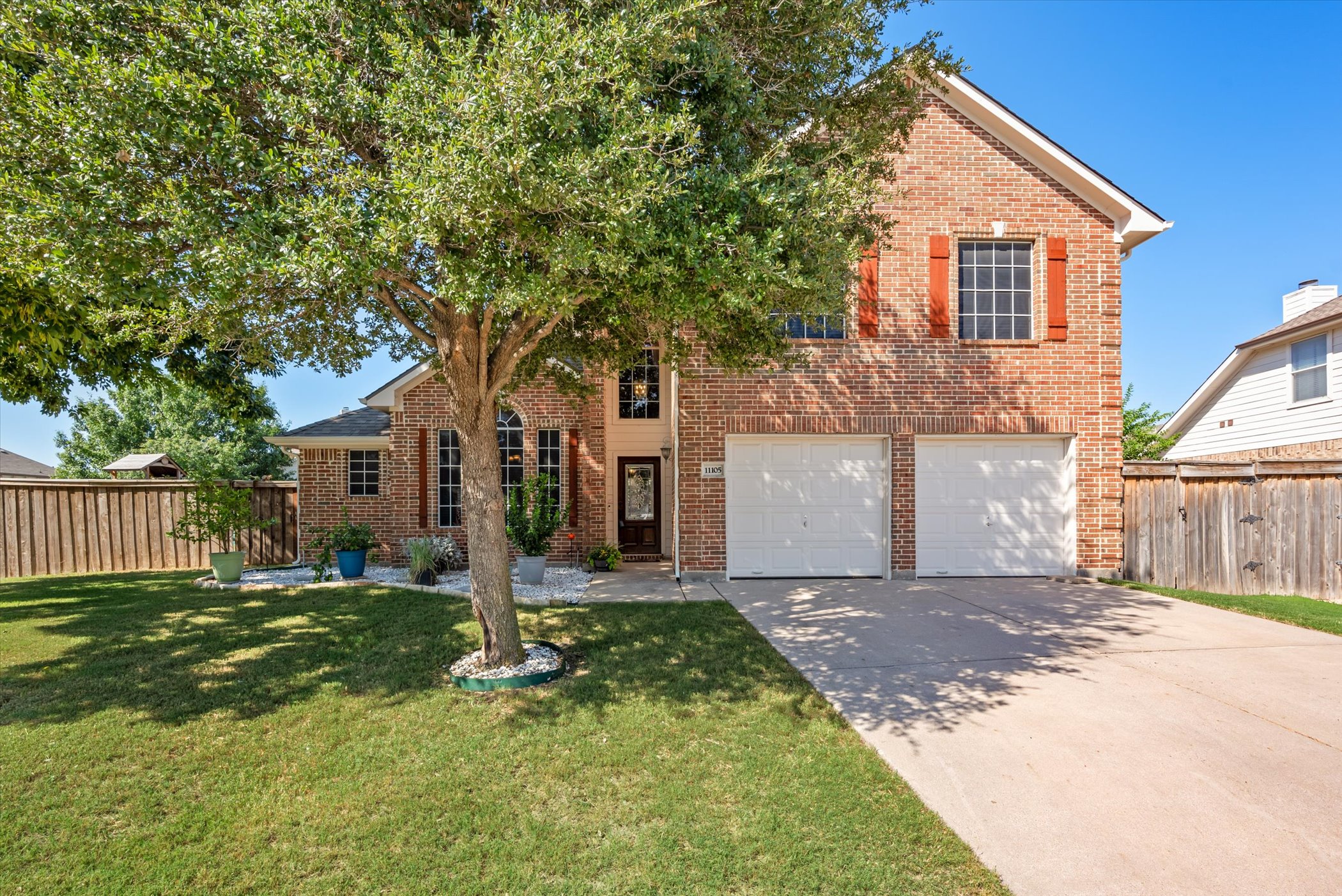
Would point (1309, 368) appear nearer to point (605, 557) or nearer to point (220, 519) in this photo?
point (605, 557)

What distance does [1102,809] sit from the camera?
3430 millimetres

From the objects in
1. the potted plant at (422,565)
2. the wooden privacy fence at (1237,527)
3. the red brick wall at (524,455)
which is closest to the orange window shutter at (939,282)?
the wooden privacy fence at (1237,527)

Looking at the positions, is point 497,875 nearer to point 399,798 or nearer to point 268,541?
point 399,798

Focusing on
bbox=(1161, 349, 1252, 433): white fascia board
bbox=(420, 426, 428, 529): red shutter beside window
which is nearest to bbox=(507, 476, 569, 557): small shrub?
bbox=(420, 426, 428, 529): red shutter beside window

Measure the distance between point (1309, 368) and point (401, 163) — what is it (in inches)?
673

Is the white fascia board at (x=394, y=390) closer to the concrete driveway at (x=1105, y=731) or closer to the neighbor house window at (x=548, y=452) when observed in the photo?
the neighbor house window at (x=548, y=452)

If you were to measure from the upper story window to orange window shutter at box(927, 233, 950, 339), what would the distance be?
5.11 metres

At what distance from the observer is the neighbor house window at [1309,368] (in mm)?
12555

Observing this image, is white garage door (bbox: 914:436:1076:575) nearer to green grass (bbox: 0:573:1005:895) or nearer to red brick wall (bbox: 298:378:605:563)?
green grass (bbox: 0:573:1005:895)

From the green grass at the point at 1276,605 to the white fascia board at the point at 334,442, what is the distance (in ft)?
42.2

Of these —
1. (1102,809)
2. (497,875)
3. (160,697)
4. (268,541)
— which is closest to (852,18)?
(1102,809)

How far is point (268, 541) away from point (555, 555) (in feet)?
20.2

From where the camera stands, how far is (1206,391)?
15.8 meters

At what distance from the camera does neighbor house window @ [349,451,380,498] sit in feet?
42.1
